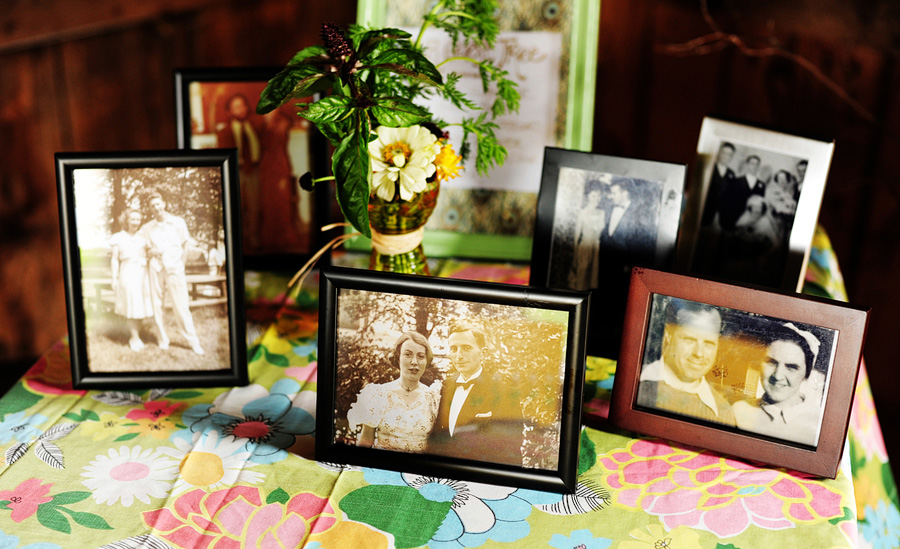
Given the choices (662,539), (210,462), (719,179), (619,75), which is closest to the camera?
(662,539)

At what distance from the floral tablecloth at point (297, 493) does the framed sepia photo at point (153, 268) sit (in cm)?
5

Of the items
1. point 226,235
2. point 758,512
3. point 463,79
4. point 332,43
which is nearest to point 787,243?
point 758,512

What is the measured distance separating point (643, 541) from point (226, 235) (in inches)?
25.7

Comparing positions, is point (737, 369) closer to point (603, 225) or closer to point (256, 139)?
point (603, 225)

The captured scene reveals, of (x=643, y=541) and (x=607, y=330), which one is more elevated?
(x=607, y=330)

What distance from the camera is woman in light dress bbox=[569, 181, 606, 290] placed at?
1.05 metres

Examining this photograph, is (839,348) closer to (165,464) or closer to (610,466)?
(610,466)

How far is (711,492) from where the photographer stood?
0.84m

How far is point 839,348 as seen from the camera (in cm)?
82

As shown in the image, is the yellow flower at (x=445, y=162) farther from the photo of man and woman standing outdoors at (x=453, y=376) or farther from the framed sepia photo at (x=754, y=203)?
the framed sepia photo at (x=754, y=203)

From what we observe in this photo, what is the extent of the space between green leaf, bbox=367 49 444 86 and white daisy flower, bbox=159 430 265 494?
506 millimetres

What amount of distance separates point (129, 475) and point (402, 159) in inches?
19.9

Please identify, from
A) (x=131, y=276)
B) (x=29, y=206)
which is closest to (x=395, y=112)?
(x=131, y=276)

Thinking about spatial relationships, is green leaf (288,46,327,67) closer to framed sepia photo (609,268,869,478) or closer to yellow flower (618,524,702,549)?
framed sepia photo (609,268,869,478)
